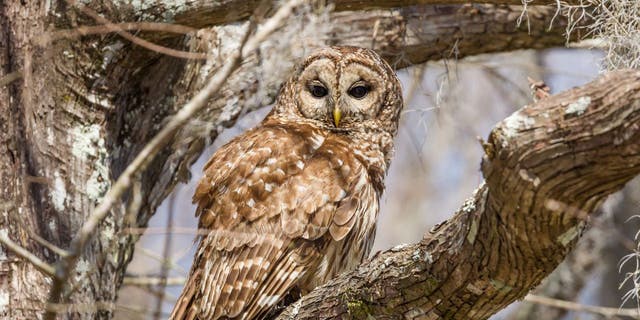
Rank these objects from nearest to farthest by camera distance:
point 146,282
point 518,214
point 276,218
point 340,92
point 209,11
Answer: point 518,214 → point 276,218 → point 209,11 → point 340,92 → point 146,282

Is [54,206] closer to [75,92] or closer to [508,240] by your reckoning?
[75,92]

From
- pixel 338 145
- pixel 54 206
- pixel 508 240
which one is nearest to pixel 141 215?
pixel 54 206

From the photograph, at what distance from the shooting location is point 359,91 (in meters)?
4.75

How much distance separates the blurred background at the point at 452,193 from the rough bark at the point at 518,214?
0.15 metres

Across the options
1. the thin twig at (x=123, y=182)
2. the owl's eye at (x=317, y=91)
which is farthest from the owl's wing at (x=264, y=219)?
the thin twig at (x=123, y=182)

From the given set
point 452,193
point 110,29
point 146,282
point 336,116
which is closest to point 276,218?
point 336,116

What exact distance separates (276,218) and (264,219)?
0.17 feet

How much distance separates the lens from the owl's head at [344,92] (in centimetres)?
465

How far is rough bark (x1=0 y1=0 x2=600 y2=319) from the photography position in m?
3.80

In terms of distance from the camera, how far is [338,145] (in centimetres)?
426

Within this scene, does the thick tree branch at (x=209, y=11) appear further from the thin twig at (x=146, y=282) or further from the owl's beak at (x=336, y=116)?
the thin twig at (x=146, y=282)

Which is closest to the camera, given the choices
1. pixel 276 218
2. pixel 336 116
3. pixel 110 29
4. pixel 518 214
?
pixel 518 214

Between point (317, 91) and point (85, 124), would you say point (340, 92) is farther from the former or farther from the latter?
point (85, 124)

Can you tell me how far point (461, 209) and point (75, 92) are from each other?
2113mm
